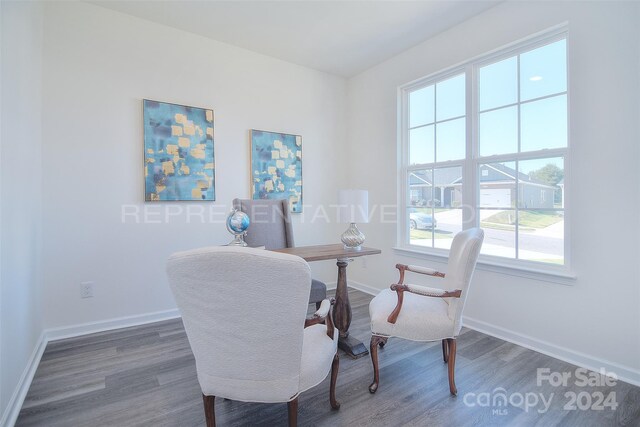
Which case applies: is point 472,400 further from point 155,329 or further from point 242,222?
point 155,329

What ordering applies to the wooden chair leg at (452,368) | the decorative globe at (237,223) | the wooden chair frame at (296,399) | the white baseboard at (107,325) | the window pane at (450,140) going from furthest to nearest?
the window pane at (450,140)
the white baseboard at (107,325)
the decorative globe at (237,223)
the wooden chair leg at (452,368)
the wooden chair frame at (296,399)

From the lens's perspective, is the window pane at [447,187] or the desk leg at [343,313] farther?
the window pane at [447,187]

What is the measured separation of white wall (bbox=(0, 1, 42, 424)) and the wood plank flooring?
275 millimetres

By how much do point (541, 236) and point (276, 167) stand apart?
2.64m

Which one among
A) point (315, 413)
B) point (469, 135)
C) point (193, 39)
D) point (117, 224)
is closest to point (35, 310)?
point (117, 224)

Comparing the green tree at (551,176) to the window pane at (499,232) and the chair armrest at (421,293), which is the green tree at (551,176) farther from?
the chair armrest at (421,293)

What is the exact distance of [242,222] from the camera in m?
2.21

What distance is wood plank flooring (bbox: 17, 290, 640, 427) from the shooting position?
161cm

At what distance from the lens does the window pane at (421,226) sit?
324cm

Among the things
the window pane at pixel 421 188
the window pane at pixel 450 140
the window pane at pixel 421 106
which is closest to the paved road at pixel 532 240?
the window pane at pixel 421 188

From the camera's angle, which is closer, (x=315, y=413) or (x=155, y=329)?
(x=315, y=413)

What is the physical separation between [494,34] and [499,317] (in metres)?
2.42

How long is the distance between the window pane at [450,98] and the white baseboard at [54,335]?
11.0 ft

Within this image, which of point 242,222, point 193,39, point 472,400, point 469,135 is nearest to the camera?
point 472,400
